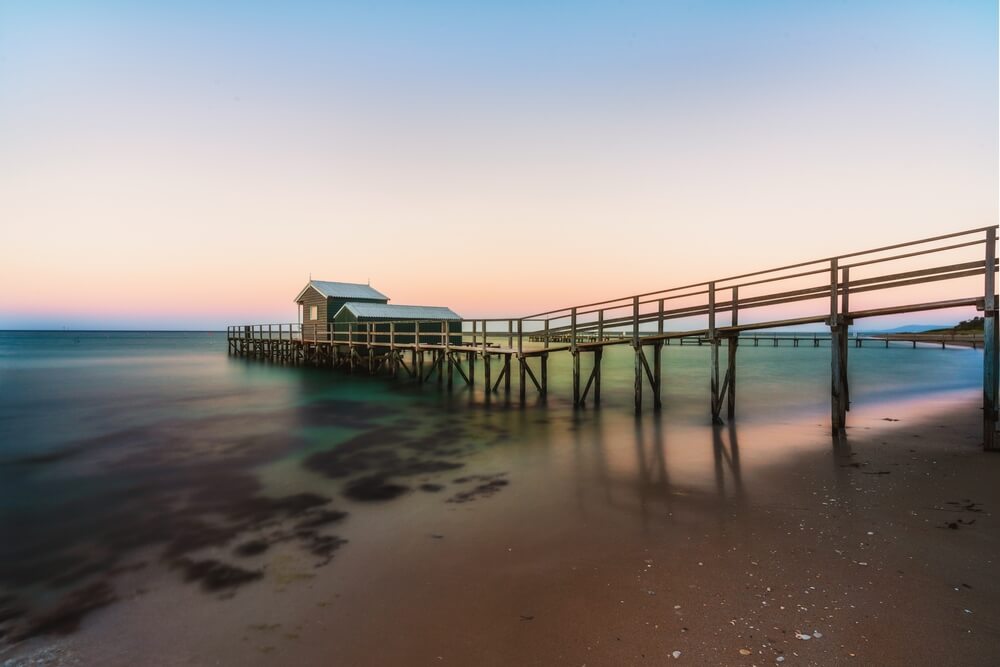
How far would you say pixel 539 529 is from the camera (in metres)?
5.95

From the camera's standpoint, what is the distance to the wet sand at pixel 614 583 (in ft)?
11.8

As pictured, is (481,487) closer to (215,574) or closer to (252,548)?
(252,548)

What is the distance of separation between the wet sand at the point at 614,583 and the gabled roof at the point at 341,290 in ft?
94.3

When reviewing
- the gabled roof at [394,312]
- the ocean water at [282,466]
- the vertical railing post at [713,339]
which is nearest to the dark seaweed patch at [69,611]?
the ocean water at [282,466]

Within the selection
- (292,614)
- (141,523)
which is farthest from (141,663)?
(141,523)

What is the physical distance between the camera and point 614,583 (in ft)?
14.7

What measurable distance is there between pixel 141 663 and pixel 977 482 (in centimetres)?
1039

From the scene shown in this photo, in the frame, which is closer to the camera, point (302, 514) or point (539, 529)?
point (539, 529)

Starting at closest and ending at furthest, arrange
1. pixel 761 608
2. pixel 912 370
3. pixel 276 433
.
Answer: pixel 761 608
pixel 276 433
pixel 912 370

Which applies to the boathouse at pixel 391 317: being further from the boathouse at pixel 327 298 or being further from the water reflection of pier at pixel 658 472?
the water reflection of pier at pixel 658 472

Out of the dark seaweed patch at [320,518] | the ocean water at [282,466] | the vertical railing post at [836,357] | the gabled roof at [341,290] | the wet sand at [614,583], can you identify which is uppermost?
the gabled roof at [341,290]

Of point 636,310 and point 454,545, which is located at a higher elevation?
point 636,310

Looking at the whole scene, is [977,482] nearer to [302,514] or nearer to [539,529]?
[539,529]

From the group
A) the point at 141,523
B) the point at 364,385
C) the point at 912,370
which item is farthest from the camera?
the point at 912,370
